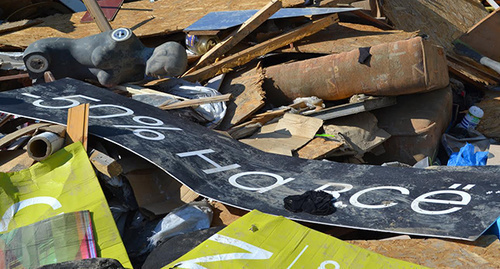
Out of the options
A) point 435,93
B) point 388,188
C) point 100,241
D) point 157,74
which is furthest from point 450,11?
point 100,241

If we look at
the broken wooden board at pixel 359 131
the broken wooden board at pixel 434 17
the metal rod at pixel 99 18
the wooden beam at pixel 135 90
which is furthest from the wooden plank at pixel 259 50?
the broken wooden board at pixel 434 17

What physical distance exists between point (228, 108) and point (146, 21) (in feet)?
8.75

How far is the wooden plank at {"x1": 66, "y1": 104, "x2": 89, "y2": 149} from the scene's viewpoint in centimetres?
457

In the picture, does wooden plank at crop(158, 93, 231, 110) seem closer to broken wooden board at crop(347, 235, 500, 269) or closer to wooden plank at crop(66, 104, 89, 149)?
wooden plank at crop(66, 104, 89, 149)

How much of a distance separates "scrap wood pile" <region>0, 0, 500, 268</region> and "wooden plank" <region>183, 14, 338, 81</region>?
2 centimetres

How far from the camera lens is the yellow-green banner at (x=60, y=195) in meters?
3.77

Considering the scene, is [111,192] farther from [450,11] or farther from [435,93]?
[450,11]

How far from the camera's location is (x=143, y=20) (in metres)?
8.42

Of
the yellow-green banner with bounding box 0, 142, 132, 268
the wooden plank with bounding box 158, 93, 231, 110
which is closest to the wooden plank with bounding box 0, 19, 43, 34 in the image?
the wooden plank with bounding box 158, 93, 231, 110

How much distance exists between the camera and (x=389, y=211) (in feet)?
13.0

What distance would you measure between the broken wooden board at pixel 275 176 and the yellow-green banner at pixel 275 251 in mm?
284

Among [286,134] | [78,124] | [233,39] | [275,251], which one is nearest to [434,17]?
[233,39]

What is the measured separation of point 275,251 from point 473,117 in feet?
14.9

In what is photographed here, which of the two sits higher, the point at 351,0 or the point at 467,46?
the point at 351,0
